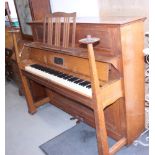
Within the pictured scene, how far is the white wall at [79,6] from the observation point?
7.11 feet

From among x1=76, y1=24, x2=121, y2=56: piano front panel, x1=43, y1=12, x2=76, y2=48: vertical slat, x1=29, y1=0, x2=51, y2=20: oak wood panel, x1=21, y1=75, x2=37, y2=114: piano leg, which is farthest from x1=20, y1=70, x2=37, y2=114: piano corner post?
x1=76, y1=24, x2=121, y2=56: piano front panel

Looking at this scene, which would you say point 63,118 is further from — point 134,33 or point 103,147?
point 134,33

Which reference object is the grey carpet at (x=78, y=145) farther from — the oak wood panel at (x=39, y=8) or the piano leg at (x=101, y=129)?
the oak wood panel at (x=39, y=8)

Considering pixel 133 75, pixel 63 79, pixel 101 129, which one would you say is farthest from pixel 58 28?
pixel 101 129

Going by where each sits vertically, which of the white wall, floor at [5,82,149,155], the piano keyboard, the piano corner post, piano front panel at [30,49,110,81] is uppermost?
the white wall

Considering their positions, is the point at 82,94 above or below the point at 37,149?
above

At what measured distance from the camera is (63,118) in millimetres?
2641

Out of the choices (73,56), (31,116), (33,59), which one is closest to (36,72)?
(33,59)

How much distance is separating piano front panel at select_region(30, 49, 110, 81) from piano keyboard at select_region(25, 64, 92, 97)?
7 centimetres

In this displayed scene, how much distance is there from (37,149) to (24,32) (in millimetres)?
1820

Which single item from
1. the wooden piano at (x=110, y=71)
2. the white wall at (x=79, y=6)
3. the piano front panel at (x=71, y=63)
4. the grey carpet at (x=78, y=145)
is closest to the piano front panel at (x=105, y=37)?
the wooden piano at (x=110, y=71)

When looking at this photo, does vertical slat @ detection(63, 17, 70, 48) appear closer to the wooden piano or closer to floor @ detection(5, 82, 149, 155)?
the wooden piano

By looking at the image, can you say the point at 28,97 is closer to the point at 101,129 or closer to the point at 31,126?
the point at 31,126

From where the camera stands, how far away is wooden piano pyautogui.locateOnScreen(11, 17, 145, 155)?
5.31 ft
